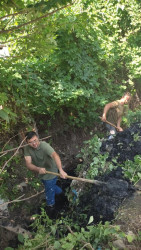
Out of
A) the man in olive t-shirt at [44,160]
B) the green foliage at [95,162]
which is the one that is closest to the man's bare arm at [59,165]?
the man in olive t-shirt at [44,160]

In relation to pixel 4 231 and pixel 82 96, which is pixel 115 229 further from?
pixel 82 96

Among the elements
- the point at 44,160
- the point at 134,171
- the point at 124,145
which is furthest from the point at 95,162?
the point at 44,160

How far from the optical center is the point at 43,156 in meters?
4.20

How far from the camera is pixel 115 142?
209 inches

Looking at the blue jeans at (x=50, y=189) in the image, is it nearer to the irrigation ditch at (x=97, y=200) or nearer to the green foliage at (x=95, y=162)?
the irrigation ditch at (x=97, y=200)

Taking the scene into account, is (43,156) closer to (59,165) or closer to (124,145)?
(59,165)

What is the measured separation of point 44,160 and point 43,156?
4.1 inches

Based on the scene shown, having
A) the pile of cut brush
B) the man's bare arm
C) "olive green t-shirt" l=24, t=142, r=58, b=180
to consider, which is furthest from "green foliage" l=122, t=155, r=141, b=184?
"olive green t-shirt" l=24, t=142, r=58, b=180

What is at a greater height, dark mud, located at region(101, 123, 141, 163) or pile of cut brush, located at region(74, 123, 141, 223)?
dark mud, located at region(101, 123, 141, 163)

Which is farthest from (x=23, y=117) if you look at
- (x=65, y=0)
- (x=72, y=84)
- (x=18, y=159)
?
(x=65, y=0)

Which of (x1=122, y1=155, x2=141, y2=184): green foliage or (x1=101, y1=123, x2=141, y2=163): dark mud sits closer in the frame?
(x1=122, y1=155, x2=141, y2=184): green foliage

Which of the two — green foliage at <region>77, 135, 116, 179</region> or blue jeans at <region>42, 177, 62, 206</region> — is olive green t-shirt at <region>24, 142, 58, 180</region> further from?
green foliage at <region>77, 135, 116, 179</region>

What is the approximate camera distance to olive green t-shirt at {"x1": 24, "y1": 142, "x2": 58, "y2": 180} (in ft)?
13.4

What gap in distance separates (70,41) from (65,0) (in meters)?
4.35
